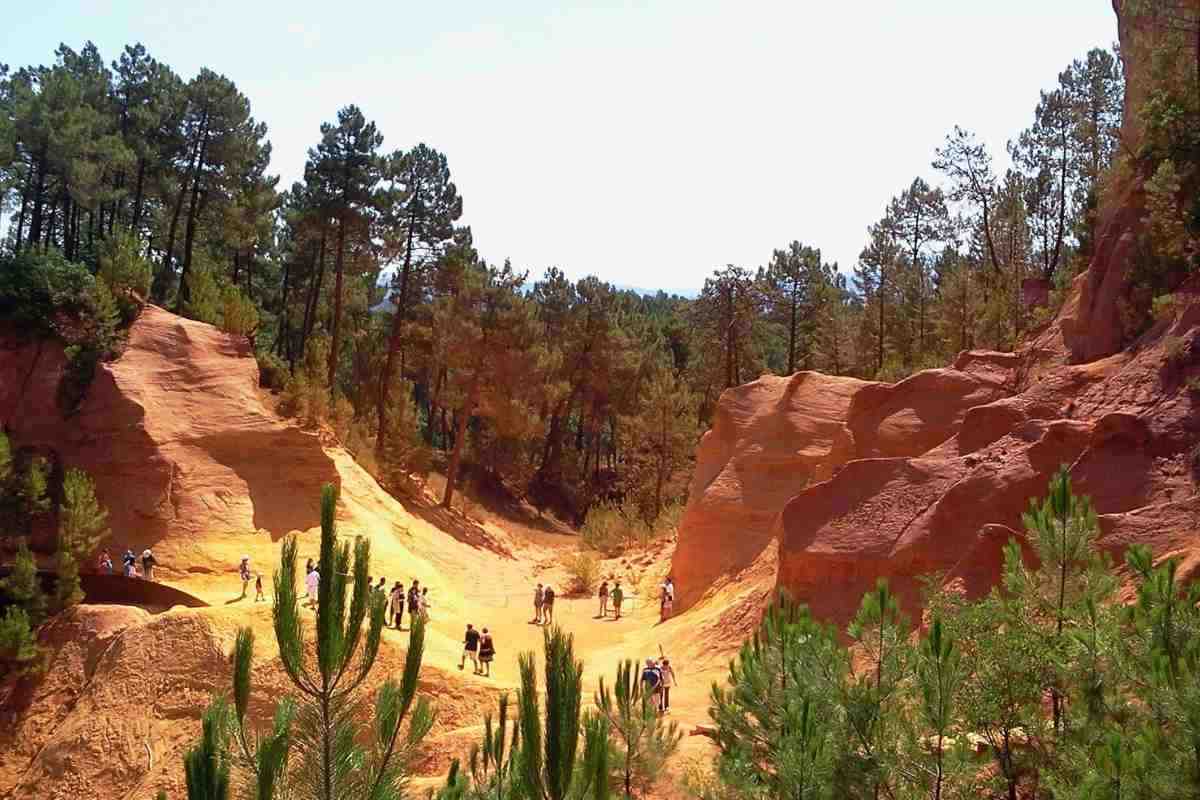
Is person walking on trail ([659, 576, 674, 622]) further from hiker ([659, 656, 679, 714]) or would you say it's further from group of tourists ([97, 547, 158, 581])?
group of tourists ([97, 547, 158, 581])

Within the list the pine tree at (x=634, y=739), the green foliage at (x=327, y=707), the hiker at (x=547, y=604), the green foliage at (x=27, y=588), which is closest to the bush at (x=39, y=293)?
the green foliage at (x=27, y=588)

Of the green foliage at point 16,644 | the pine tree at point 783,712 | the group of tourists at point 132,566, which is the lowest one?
the green foliage at point 16,644

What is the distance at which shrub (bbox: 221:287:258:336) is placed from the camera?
31.5m

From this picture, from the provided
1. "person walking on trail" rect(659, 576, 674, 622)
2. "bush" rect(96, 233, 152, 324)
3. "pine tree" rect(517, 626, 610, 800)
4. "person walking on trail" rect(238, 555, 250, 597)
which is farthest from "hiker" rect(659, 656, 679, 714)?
"bush" rect(96, 233, 152, 324)

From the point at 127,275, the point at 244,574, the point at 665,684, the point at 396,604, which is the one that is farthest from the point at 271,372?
the point at 665,684

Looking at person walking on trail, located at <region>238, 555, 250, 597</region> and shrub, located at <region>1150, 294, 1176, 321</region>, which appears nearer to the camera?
shrub, located at <region>1150, 294, 1176, 321</region>

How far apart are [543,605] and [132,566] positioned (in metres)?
10.2

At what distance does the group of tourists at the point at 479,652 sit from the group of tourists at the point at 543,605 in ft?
16.7

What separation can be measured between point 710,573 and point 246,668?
19.7 meters

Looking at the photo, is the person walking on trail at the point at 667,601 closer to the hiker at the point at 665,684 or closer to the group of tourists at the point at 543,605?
the group of tourists at the point at 543,605

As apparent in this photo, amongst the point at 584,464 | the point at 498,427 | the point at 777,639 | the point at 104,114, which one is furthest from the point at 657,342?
the point at 777,639

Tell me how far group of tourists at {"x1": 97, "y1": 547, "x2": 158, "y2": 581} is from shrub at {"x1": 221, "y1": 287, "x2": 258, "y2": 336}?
9349 mm

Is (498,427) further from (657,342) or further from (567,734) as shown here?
(567,734)

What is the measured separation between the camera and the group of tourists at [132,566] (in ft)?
77.3
